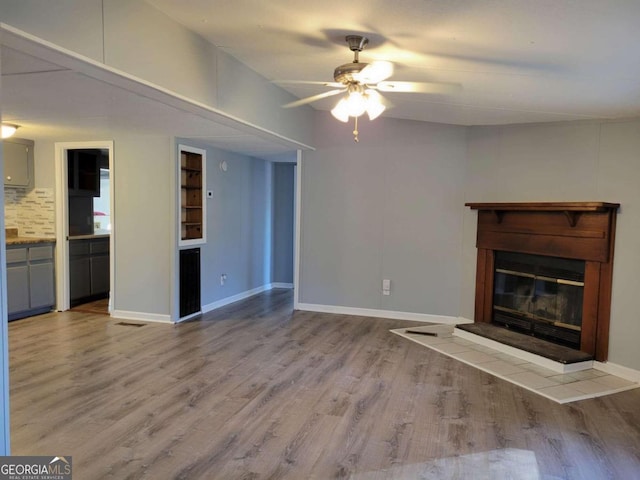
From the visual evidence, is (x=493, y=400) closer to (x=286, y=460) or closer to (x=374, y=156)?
(x=286, y=460)

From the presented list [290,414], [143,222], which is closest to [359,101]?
[290,414]

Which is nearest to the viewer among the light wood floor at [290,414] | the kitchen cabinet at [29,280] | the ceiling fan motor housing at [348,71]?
the light wood floor at [290,414]

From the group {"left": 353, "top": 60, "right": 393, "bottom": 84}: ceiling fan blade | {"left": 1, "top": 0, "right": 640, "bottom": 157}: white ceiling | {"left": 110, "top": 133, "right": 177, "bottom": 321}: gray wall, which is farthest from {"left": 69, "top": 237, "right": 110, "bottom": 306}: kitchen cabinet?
{"left": 353, "top": 60, "right": 393, "bottom": 84}: ceiling fan blade

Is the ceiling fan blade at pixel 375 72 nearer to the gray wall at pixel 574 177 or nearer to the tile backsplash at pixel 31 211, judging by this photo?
the gray wall at pixel 574 177

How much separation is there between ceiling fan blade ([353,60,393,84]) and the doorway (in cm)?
365

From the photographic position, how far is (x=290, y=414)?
117 inches

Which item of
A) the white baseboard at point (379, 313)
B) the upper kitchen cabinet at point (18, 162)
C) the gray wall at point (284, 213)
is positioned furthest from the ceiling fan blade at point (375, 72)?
the upper kitchen cabinet at point (18, 162)

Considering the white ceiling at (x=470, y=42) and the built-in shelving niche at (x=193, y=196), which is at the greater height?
the white ceiling at (x=470, y=42)

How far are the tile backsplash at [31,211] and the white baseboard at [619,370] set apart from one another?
6266 mm

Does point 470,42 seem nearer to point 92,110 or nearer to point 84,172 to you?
point 92,110

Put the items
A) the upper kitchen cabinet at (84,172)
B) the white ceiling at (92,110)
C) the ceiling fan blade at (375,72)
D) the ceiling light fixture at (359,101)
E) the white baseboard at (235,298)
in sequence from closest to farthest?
the white ceiling at (92,110) → the ceiling fan blade at (375,72) → the ceiling light fixture at (359,101) → the white baseboard at (235,298) → the upper kitchen cabinet at (84,172)

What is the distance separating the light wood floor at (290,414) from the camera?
240cm

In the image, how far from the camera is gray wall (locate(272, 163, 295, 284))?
7531 mm

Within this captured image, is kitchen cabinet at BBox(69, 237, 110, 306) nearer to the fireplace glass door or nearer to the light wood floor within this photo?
the light wood floor
